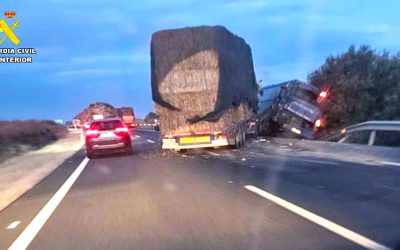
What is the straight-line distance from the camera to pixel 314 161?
1761 centimetres

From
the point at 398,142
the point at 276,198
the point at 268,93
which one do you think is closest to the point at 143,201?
the point at 276,198

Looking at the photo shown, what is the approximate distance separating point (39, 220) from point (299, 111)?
63.6 ft

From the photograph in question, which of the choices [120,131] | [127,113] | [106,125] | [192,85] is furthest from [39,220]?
[127,113]

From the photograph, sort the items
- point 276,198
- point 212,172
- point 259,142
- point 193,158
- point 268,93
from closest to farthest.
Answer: point 276,198, point 212,172, point 193,158, point 259,142, point 268,93

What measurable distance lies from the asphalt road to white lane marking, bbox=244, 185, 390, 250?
0.10 m

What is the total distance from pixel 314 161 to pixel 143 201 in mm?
7608

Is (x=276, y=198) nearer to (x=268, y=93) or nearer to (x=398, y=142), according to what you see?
(x=398, y=142)

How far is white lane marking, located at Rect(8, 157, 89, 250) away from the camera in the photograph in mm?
8195

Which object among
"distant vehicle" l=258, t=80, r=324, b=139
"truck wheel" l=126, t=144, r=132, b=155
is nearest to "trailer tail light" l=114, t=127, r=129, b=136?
"truck wheel" l=126, t=144, r=132, b=155

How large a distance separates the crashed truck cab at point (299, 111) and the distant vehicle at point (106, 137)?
767 centimetres

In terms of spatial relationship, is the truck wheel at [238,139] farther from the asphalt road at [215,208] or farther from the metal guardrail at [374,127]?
the asphalt road at [215,208]

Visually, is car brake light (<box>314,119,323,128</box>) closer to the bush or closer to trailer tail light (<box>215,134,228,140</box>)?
the bush

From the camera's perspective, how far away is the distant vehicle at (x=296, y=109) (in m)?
27.8

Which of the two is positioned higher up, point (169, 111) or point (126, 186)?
point (169, 111)
